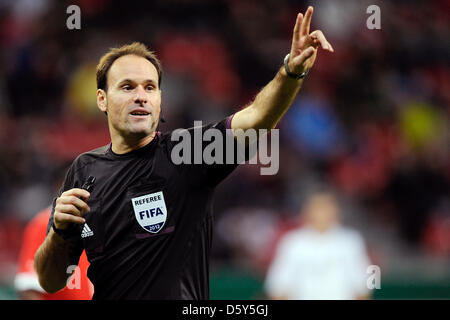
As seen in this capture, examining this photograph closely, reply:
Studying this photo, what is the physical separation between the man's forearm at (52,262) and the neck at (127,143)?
51 centimetres

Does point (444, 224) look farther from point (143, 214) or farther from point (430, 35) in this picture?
point (143, 214)

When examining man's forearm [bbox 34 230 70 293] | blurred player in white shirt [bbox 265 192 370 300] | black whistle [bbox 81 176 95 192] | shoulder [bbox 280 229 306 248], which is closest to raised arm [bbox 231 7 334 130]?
black whistle [bbox 81 176 95 192]

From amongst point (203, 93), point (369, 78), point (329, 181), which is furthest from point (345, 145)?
point (203, 93)

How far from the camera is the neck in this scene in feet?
12.2

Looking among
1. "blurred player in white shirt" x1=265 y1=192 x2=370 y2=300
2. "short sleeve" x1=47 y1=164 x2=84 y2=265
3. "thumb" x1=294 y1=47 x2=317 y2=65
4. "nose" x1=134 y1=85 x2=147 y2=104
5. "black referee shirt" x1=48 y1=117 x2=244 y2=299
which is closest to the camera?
"thumb" x1=294 y1=47 x2=317 y2=65

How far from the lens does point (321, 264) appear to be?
7637 mm

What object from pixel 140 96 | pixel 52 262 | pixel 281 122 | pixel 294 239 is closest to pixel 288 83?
pixel 140 96

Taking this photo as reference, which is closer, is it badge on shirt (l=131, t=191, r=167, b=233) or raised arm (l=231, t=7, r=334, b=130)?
raised arm (l=231, t=7, r=334, b=130)

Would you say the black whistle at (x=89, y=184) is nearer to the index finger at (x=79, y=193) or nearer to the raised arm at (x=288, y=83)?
the index finger at (x=79, y=193)

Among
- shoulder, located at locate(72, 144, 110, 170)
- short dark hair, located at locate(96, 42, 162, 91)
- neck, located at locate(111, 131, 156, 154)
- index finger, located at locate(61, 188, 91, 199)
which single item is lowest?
index finger, located at locate(61, 188, 91, 199)

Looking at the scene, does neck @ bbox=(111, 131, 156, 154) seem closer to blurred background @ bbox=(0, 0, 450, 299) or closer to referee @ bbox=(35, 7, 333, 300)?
referee @ bbox=(35, 7, 333, 300)

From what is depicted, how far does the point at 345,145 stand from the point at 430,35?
2918 mm
